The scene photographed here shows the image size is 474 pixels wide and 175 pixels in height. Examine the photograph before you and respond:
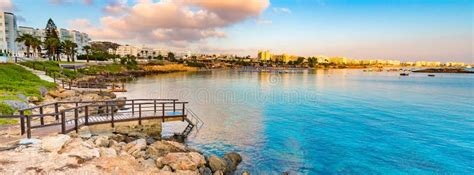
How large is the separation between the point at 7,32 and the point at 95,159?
332ft

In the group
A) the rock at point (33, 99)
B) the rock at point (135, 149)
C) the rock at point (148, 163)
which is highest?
Answer: the rock at point (33, 99)

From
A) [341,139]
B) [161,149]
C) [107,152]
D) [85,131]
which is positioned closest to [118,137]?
[85,131]

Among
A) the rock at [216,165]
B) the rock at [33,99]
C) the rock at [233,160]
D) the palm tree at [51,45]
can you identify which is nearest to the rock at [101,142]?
the rock at [216,165]

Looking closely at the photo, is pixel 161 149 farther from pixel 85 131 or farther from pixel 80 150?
pixel 85 131

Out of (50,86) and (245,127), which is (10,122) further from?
(50,86)

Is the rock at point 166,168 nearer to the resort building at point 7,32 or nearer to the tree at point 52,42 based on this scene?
the tree at point 52,42

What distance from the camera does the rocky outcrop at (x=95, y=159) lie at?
798 cm

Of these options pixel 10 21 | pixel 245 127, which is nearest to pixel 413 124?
pixel 245 127

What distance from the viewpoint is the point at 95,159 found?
883 centimetres

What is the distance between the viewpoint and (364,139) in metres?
18.5

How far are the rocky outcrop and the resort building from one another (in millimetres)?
87649

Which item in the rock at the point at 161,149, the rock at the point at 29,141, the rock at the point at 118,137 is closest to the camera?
the rock at the point at 29,141

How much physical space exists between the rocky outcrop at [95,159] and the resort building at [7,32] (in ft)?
288

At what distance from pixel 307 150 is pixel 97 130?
1133 cm
